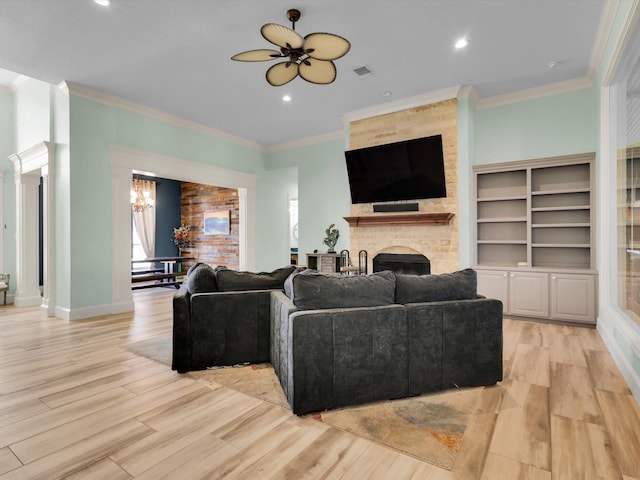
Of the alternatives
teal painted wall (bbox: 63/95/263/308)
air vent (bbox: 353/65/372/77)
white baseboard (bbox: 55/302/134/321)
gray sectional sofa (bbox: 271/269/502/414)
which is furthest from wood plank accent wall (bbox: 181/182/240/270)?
gray sectional sofa (bbox: 271/269/502/414)

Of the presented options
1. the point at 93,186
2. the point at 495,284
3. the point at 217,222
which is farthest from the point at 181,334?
the point at 217,222

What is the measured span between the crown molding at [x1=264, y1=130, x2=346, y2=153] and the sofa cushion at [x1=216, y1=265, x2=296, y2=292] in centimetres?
428

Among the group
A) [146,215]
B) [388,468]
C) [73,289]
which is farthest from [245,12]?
[146,215]

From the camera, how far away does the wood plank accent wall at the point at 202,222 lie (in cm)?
868

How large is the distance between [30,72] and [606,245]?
270 inches

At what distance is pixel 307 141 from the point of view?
7.09 m

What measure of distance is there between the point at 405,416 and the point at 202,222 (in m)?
8.24

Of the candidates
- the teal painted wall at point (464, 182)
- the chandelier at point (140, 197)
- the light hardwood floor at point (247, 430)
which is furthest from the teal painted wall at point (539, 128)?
the chandelier at point (140, 197)

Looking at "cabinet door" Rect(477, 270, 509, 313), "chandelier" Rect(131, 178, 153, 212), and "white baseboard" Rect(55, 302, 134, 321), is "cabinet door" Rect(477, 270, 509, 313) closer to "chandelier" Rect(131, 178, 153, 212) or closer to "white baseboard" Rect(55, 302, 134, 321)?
"white baseboard" Rect(55, 302, 134, 321)

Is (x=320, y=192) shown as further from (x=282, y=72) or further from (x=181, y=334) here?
(x=181, y=334)

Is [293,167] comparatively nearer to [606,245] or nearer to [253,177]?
[253,177]

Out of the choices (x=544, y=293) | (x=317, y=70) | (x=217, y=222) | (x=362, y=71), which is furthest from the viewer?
(x=217, y=222)

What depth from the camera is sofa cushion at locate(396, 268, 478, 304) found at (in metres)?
2.44

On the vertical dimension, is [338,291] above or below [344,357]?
above
